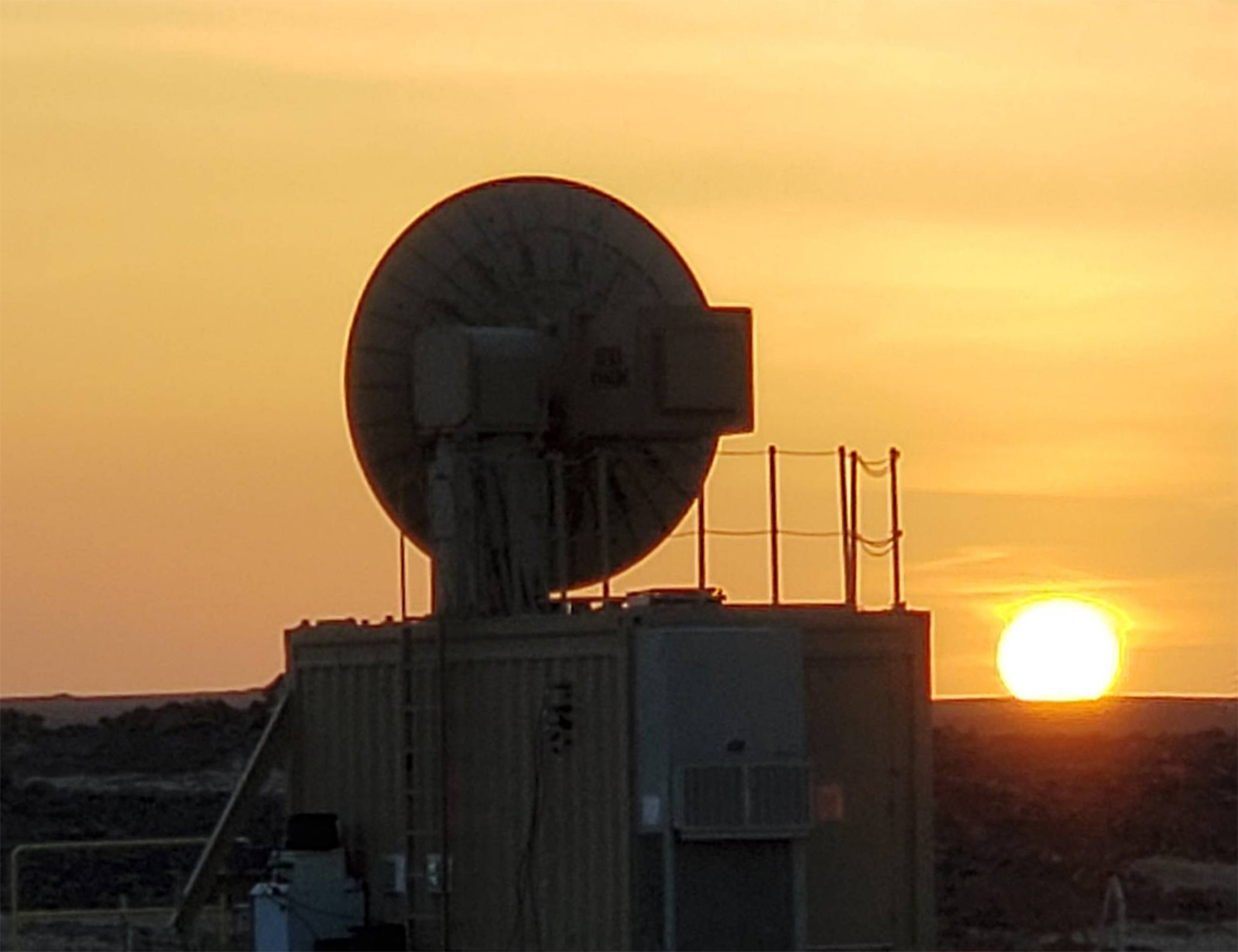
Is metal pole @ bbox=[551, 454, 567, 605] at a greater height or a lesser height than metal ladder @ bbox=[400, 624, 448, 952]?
greater

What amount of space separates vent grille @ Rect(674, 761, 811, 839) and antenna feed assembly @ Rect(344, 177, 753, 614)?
2.52 meters

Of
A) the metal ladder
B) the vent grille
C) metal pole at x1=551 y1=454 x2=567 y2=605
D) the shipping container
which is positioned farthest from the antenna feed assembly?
the vent grille

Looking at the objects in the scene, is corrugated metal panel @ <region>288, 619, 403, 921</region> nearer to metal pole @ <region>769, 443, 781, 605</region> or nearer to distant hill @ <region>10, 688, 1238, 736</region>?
metal pole @ <region>769, 443, 781, 605</region>

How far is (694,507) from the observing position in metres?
29.6

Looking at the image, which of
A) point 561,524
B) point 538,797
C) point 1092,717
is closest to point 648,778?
point 538,797

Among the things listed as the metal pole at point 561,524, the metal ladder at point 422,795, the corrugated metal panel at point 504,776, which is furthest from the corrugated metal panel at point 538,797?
the metal pole at point 561,524

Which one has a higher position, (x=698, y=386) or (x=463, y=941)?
(x=698, y=386)

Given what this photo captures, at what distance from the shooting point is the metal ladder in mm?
27547

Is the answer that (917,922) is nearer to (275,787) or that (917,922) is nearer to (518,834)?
(518,834)

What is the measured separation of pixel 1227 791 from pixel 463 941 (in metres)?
45.7

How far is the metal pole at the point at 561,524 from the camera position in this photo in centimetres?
2786

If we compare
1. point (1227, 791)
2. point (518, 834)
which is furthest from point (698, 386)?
point (1227, 791)

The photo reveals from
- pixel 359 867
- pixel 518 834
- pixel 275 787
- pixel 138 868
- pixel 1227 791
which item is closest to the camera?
pixel 518 834

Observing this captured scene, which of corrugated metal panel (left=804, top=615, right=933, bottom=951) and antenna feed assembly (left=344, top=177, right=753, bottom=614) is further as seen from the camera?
antenna feed assembly (left=344, top=177, right=753, bottom=614)
